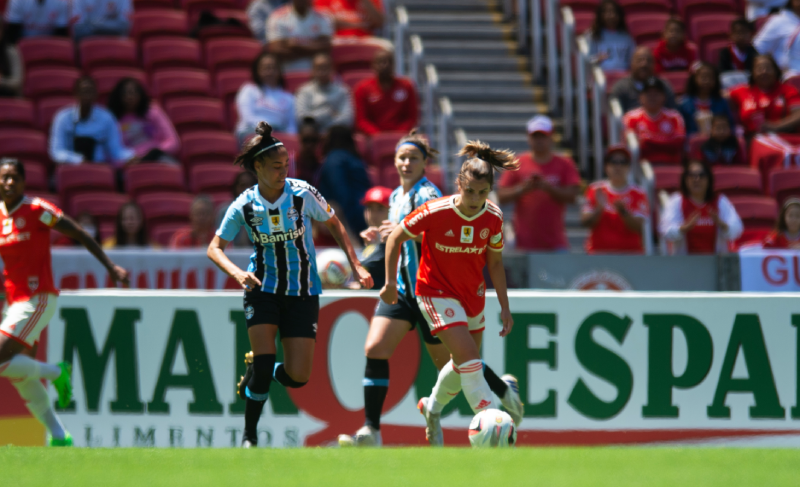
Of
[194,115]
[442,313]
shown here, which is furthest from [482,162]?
[194,115]

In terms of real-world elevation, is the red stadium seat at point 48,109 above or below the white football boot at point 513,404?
above

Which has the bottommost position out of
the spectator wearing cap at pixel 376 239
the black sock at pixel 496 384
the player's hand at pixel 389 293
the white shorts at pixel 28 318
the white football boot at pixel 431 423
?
the white football boot at pixel 431 423

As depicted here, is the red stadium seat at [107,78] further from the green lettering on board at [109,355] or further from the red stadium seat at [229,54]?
the green lettering on board at [109,355]

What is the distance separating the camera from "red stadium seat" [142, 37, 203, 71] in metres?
12.4

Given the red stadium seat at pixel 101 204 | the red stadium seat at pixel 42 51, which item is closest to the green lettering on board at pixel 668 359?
the red stadium seat at pixel 101 204

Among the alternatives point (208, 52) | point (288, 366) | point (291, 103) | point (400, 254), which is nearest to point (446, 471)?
point (288, 366)

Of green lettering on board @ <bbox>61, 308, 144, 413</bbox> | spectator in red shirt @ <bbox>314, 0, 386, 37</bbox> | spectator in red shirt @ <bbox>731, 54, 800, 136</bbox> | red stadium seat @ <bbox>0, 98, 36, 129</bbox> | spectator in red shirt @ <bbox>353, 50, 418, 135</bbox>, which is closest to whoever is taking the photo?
green lettering on board @ <bbox>61, 308, 144, 413</bbox>

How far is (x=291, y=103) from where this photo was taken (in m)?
11.3

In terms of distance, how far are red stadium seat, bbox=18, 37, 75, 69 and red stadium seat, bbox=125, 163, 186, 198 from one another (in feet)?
7.29

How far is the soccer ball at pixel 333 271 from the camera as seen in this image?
8.24 metres

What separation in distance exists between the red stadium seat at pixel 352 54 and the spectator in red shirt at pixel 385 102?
1.32 meters

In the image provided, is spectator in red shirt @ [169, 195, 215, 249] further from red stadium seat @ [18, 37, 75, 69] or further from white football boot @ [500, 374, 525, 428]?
white football boot @ [500, 374, 525, 428]

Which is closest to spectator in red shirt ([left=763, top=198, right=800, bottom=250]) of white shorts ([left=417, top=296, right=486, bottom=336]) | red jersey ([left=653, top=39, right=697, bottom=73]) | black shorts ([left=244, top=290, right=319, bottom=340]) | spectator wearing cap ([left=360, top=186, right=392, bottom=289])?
red jersey ([left=653, top=39, right=697, bottom=73])

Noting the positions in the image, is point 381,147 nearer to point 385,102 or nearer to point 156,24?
point 385,102
